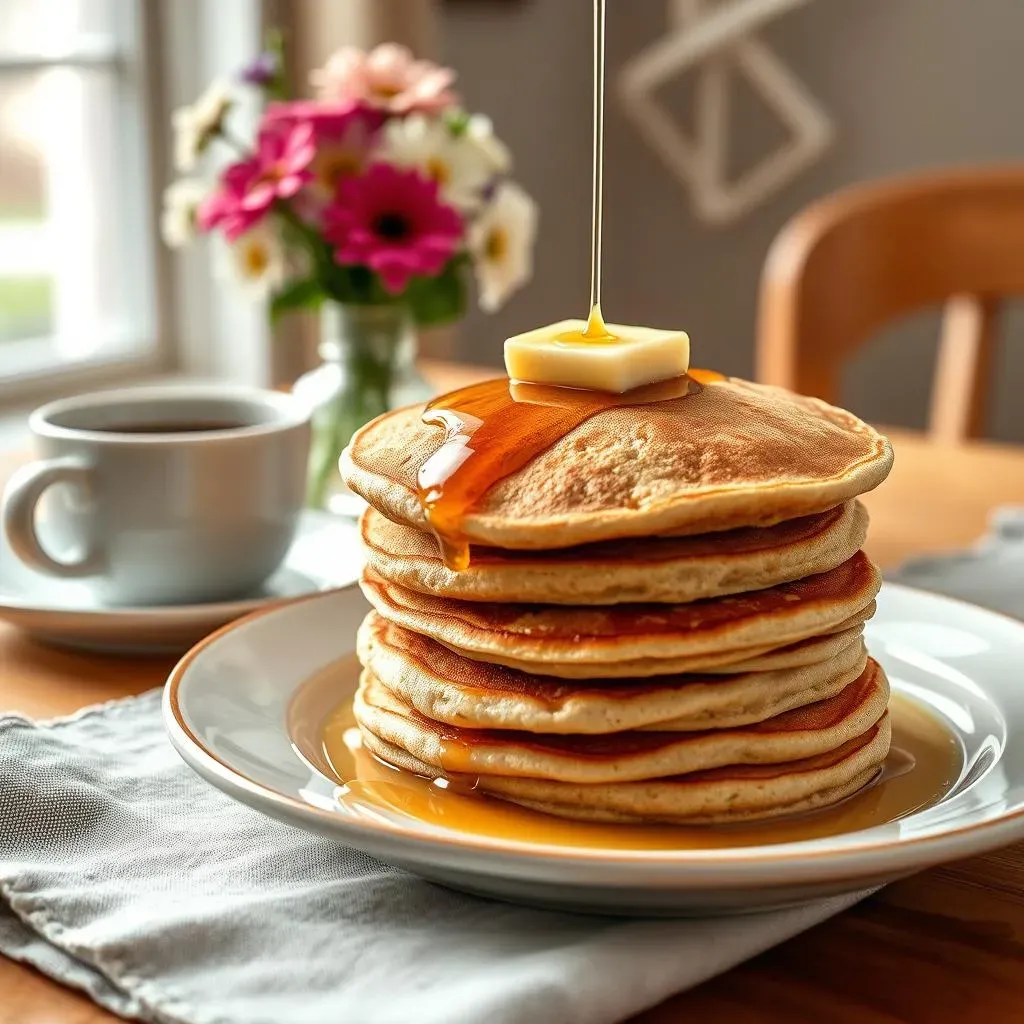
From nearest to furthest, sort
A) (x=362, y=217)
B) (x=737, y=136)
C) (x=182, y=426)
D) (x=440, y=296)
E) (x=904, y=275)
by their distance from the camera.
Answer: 1. (x=182, y=426)
2. (x=362, y=217)
3. (x=440, y=296)
4. (x=904, y=275)
5. (x=737, y=136)

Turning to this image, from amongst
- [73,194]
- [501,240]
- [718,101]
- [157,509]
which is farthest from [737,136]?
[157,509]

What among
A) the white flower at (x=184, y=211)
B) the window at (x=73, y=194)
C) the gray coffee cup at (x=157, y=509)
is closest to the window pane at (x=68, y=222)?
the window at (x=73, y=194)

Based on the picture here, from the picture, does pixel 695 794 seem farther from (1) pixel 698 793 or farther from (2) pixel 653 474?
(2) pixel 653 474

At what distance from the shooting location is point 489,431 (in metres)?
0.66

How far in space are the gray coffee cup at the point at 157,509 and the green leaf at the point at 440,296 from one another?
31 cm

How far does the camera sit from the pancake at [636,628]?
614 millimetres

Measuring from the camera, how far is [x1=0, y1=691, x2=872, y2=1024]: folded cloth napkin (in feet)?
1.75

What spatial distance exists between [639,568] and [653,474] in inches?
1.7

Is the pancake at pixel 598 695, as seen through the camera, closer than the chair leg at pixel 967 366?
Yes

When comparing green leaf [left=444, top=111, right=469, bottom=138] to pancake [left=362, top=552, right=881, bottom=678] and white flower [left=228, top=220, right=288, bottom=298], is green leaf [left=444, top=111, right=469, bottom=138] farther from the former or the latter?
pancake [left=362, top=552, right=881, bottom=678]

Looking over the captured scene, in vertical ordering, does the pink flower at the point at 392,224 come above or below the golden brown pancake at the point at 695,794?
above

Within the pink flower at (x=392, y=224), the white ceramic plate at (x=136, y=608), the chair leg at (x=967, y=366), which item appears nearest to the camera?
the white ceramic plate at (x=136, y=608)

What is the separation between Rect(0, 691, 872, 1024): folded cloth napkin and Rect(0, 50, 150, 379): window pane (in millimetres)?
1603

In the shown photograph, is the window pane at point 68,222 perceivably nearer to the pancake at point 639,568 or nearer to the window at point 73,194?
the window at point 73,194
